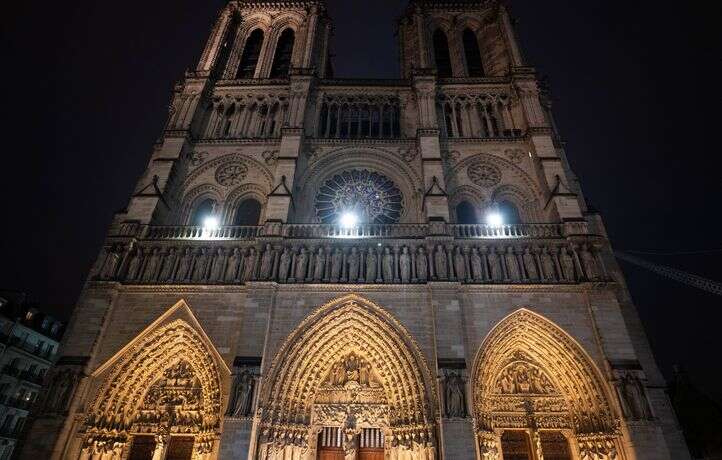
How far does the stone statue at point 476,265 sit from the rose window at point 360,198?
339 cm

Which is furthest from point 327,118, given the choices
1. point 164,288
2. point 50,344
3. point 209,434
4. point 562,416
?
point 50,344

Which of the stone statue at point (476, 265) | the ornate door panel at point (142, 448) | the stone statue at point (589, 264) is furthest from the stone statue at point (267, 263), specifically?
the stone statue at point (589, 264)

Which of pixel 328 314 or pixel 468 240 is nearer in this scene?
pixel 328 314

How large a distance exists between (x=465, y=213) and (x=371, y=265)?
4.60 m

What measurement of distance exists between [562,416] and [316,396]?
6253 mm

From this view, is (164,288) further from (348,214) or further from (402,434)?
(402,434)

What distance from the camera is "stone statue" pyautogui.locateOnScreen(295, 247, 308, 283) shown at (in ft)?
37.4

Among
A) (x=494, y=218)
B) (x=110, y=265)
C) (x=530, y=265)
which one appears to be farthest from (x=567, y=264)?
(x=110, y=265)

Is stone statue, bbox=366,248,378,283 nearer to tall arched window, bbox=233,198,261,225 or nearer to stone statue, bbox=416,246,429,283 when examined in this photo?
stone statue, bbox=416,246,429,283

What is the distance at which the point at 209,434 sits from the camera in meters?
9.92

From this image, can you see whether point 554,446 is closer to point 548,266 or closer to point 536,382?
point 536,382

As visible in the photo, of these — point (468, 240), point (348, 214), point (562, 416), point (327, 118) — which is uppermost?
point (327, 118)

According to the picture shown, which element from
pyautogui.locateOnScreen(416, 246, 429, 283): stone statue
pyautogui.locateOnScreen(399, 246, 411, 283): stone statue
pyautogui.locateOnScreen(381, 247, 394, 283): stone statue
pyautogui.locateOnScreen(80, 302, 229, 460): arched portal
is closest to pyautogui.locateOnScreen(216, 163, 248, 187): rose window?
pyautogui.locateOnScreen(80, 302, 229, 460): arched portal

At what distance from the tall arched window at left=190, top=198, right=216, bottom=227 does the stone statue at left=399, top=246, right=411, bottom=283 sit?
7.00 metres
